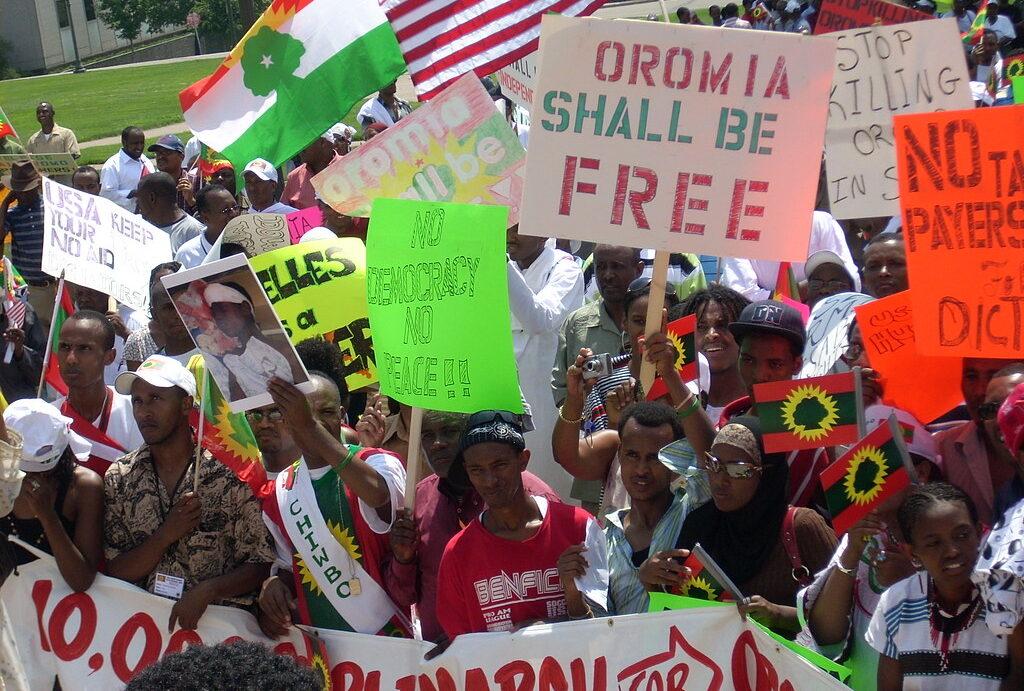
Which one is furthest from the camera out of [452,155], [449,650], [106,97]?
[106,97]

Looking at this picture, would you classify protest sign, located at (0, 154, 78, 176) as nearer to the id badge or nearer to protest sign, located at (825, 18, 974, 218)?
the id badge

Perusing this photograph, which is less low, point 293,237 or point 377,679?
point 293,237

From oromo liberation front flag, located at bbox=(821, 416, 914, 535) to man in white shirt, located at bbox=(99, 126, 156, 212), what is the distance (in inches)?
447

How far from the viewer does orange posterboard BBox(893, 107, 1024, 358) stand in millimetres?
4246

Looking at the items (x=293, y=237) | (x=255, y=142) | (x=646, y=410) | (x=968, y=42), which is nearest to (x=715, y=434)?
(x=646, y=410)

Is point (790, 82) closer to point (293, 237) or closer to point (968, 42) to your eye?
point (293, 237)

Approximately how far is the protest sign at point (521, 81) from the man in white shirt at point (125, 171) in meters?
7.48

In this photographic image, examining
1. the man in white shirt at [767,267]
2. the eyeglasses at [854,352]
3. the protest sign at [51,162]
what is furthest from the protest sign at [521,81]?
the protest sign at [51,162]

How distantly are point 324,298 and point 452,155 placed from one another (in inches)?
44.8

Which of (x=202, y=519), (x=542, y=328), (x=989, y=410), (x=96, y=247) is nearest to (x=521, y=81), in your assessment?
(x=542, y=328)

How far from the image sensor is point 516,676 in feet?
15.0

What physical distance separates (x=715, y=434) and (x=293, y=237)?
3893 millimetres

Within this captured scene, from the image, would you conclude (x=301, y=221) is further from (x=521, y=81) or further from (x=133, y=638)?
(x=133, y=638)

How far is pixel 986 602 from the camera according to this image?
11.5 ft
